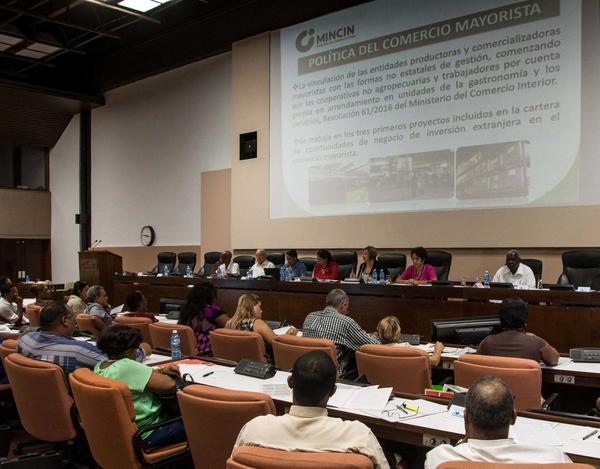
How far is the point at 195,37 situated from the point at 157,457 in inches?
367

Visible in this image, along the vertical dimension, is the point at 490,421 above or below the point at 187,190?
below

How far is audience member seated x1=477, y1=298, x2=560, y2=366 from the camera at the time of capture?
337cm

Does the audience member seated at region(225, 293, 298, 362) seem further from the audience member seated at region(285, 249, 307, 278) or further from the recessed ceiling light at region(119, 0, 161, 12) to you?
the recessed ceiling light at region(119, 0, 161, 12)

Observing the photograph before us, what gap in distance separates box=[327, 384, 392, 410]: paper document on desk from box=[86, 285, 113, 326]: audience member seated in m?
3.18

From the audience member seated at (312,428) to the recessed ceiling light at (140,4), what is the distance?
8.12m

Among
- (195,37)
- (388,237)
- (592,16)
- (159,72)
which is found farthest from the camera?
(159,72)

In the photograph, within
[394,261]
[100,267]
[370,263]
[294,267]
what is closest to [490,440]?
[370,263]

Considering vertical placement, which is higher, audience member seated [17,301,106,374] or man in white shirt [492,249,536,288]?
man in white shirt [492,249,536,288]

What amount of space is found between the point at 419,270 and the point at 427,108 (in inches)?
93.0

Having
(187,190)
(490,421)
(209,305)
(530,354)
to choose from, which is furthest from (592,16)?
(187,190)

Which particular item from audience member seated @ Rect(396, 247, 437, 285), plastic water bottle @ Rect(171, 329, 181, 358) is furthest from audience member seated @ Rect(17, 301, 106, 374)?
audience member seated @ Rect(396, 247, 437, 285)

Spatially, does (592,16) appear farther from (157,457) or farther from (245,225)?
(157,457)

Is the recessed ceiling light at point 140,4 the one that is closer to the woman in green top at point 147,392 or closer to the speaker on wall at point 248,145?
the speaker on wall at point 248,145

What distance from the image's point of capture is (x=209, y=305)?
15.9 feet
